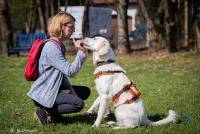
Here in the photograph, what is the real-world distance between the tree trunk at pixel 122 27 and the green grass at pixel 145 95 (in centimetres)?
326

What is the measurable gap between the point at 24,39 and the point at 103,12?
11.1 m

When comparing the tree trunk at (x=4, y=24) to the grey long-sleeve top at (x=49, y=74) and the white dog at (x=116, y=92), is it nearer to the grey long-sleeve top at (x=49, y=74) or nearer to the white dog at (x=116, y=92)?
the grey long-sleeve top at (x=49, y=74)

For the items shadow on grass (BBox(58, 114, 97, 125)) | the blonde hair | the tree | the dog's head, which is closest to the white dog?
the dog's head

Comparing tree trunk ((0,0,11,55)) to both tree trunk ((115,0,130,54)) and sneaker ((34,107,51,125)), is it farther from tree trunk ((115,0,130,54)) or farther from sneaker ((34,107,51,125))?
sneaker ((34,107,51,125))

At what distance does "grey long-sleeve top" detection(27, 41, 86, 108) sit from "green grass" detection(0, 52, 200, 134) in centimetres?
45

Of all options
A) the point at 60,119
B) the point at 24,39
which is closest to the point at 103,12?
the point at 24,39

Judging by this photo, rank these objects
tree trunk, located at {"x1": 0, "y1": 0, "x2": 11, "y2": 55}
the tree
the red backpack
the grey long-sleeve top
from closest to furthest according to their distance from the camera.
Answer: the grey long-sleeve top < the red backpack < tree trunk, located at {"x1": 0, "y1": 0, "x2": 11, "y2": 55} < the tree

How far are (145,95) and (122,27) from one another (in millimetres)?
12411

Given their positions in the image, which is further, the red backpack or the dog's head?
the red backpack

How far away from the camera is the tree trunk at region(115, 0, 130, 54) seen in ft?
71.6

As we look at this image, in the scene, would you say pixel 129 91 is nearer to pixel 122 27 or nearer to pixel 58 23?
pixel 58 23

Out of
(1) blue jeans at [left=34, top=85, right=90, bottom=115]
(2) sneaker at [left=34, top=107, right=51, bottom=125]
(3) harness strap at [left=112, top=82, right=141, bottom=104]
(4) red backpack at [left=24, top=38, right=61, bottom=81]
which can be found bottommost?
(2) sneaker at [left=34, top=107, right=51, bottom=125]

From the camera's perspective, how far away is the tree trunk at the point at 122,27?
21828mm

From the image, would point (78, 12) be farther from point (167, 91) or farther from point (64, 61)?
point (64, 61)
